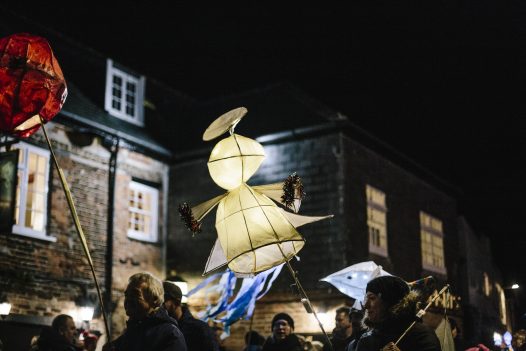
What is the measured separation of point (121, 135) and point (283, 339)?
8.85 metres

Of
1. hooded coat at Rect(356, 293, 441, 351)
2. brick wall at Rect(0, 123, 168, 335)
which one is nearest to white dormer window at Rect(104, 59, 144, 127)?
brick wall at Rect(0, 123, 168, 335)

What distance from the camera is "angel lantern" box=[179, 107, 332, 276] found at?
19.1ft

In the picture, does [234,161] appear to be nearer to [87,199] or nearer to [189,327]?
[189,327]

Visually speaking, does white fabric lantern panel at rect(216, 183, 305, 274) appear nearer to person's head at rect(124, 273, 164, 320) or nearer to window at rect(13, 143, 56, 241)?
person's head at rect(124, 273, 164, 320)

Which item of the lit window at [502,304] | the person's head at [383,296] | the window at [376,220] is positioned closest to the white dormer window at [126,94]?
the window at [376,220]

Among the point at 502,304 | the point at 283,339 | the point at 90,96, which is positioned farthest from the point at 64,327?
the point at 502,304

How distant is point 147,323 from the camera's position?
15.4ft

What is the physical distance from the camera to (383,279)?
454 cm

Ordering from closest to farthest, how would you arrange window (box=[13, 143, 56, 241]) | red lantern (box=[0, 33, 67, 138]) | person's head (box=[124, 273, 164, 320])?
person's head (box=[124, 273, 164, 320])
red lantern (box=[0, 33, 67, 138])
window (box=[13, 143, 56, 241])

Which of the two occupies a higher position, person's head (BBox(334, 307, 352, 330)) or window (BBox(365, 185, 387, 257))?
window (BBox(365, 185, 387, 257))

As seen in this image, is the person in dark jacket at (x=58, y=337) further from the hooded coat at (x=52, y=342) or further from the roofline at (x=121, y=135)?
the roofline at (x=121, y=135)

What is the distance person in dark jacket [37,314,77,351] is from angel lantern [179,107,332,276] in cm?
206

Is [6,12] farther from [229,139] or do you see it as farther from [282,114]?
[229,139]

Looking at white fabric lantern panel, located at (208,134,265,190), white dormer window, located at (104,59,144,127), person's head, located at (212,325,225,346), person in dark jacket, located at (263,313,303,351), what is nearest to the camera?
white fabric lantern panel, located at (208,134,265,190)
